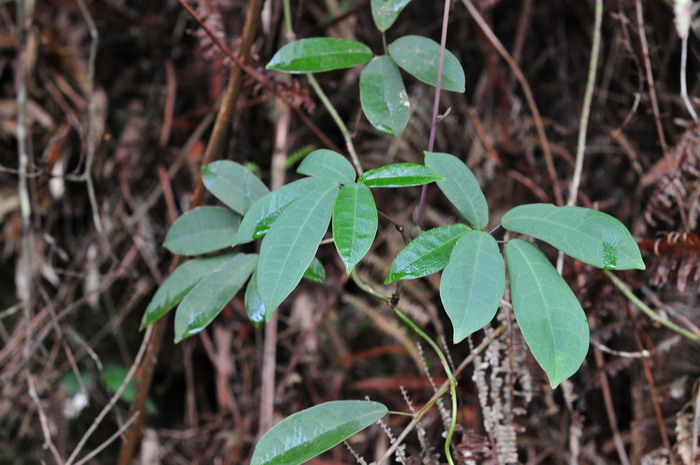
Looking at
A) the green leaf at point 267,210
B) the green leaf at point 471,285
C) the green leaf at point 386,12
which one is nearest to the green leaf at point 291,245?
the green leaf at point 267,210

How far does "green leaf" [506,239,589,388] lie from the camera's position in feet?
1.86

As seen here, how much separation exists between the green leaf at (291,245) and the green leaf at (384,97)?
149 mm

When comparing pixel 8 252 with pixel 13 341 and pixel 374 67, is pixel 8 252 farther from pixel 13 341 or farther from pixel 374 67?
pixel 374 67

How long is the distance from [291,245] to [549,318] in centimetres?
28

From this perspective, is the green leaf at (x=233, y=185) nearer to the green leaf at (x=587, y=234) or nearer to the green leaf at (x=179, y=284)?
the green leaf at (x=179, y=284)

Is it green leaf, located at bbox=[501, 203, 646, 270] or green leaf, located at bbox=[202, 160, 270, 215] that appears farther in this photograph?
green leaf, located at bbox=[202, 160, 270, 215]

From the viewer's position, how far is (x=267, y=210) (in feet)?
2.10

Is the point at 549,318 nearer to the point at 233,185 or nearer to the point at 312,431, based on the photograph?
the point at 312,431

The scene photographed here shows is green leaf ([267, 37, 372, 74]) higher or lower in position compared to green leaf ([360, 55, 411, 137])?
higher

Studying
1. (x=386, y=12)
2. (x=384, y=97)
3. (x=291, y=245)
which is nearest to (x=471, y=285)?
(x=291, y=245)

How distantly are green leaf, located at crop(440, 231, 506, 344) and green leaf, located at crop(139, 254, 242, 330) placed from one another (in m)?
0.35

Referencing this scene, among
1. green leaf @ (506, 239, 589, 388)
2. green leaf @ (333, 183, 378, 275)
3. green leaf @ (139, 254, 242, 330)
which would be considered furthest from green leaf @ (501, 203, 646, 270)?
green leaf @ (139, 254, 242, 330)

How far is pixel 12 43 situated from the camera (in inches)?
56.6

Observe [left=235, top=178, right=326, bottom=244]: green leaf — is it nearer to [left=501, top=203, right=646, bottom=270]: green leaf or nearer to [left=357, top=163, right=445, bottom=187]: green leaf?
[left=357, top=163, right=445, bottom=187]: green leaf
